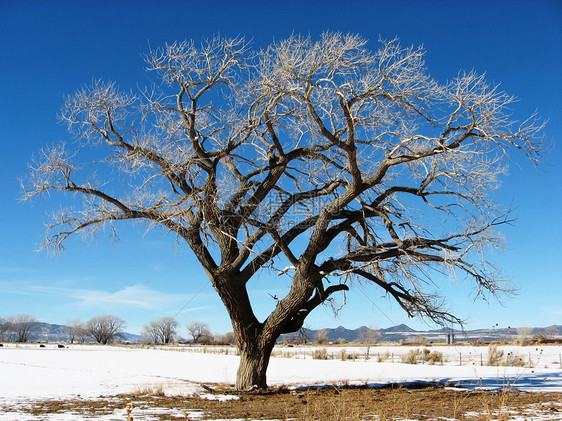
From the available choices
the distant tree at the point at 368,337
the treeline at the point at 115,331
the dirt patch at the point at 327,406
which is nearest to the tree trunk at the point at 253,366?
the dirt patch at the point at 327,406

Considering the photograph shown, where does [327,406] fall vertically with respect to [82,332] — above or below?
above

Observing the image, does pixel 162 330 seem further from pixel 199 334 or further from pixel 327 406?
pixel 327 406

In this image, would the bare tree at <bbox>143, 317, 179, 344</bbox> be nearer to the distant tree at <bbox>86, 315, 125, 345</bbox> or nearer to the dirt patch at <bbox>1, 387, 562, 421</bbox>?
the distant tree at <bbox>86, 315, 125, 345</bbox>

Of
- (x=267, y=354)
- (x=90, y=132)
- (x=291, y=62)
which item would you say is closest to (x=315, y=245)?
(x=267, y=354)

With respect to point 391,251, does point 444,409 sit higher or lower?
lower

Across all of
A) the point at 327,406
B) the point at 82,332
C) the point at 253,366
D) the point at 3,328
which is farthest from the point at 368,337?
the point at 3,328

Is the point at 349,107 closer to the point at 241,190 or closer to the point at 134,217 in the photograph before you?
the point at 241,190

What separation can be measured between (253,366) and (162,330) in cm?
10062

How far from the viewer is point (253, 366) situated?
12.1m

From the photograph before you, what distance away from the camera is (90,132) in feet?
41.7

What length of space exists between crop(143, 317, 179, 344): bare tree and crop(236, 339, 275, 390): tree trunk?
99.0 m

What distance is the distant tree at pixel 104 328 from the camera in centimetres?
10644

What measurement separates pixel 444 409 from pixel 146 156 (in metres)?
8.53

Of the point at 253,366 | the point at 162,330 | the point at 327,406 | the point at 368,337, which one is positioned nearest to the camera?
the point at 327,406
